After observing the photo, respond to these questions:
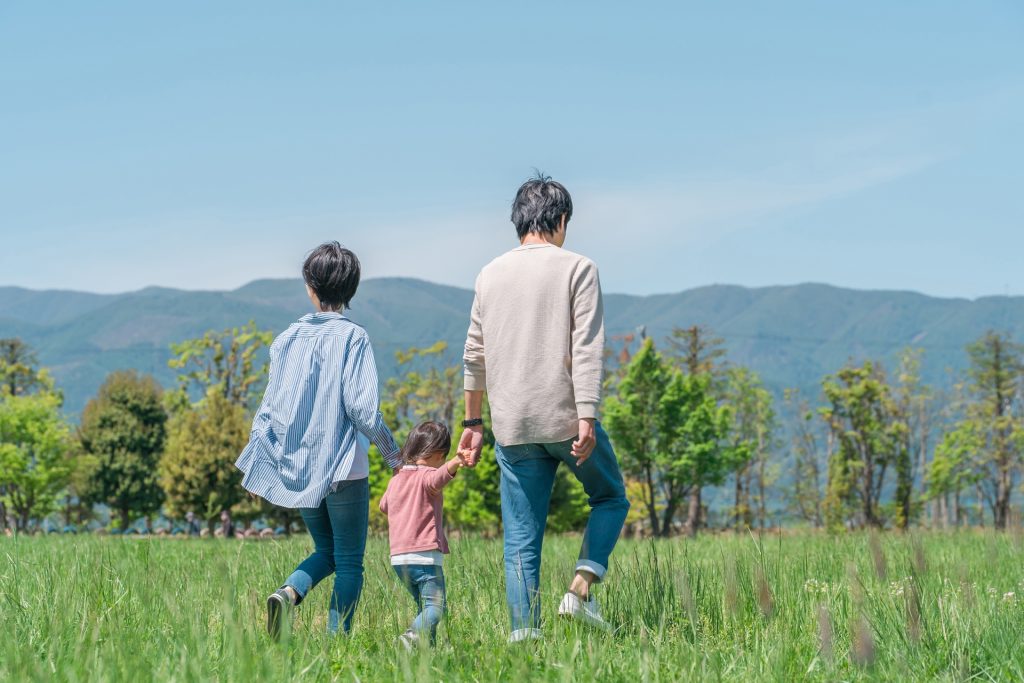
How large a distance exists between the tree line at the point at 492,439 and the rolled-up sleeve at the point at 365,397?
1511 centimetres

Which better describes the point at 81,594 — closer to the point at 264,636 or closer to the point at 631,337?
the point at 264,636

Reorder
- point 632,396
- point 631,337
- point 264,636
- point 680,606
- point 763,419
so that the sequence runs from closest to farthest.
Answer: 1. point 264,636
2. point 680,606
3. point 632,396
4. point 631,337
5. point 763,419

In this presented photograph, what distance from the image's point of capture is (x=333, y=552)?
518 centimetres

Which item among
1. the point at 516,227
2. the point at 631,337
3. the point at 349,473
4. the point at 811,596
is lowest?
the point at 811,596

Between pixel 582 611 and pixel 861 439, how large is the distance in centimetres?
3962

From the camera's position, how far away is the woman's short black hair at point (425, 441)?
5094 mm

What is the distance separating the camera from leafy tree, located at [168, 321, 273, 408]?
134ft

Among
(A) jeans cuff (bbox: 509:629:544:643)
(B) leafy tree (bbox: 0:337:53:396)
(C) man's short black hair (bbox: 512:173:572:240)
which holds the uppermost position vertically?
(B) leafy tree (bbox: 0:337:53:396)

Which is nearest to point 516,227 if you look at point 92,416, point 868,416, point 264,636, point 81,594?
point 264,636

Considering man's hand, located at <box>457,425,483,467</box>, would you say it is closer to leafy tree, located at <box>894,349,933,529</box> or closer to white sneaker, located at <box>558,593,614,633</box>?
white sneaker, located at <box>558,593,614,633</box>

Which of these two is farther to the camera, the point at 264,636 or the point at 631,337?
the point at 631,337

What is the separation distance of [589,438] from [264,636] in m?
1.67

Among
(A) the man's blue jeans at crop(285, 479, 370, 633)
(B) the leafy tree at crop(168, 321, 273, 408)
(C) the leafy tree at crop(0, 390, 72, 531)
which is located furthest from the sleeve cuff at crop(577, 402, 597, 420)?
(B) the leafy tree at crop(168, 321, 273, 408)

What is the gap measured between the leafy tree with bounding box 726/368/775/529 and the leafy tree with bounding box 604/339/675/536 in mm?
25194
